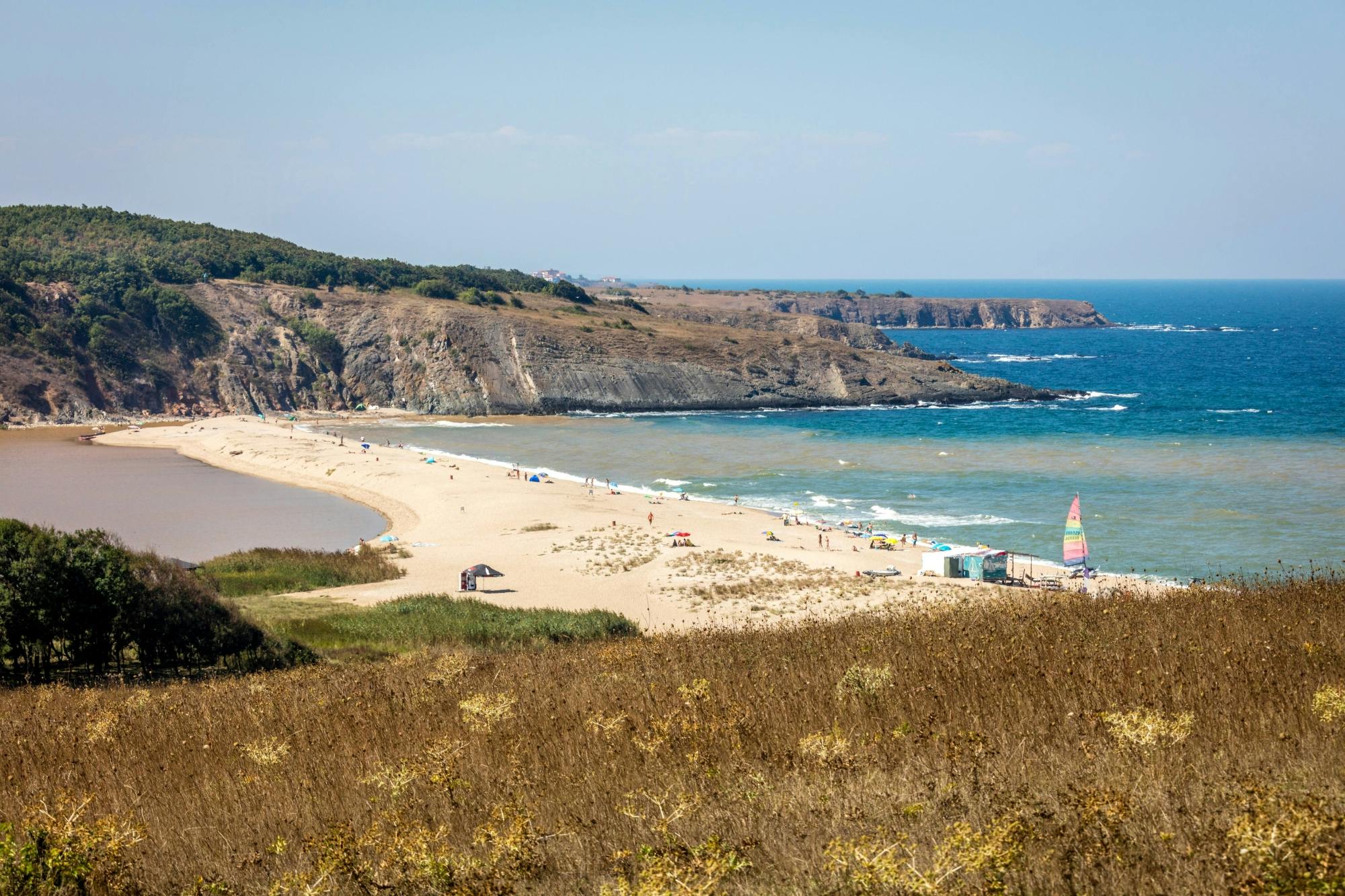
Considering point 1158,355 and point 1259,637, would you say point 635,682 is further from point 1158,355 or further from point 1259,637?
point 1158,355

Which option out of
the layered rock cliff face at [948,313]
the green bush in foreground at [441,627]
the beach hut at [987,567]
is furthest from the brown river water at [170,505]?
the layered rock cliff face at [948,313]

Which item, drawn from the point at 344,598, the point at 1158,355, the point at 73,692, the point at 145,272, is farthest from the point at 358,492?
the point at 1158,355

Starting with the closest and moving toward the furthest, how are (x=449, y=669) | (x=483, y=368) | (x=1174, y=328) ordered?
1. (x=449, y=669)
2. (x=483, y=368)
3. (x=1174, y=328)

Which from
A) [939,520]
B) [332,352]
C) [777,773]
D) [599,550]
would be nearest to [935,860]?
[777,773]

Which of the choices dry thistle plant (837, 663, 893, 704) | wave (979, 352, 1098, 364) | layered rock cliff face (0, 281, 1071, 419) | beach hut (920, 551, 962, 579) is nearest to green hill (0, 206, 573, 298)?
layered rock cliff face (0, 281, 1071, 419)

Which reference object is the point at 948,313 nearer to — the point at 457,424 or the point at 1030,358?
the point at 1030,358


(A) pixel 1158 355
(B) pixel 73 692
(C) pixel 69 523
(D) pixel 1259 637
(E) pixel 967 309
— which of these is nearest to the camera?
(D) pixel 1259 637
